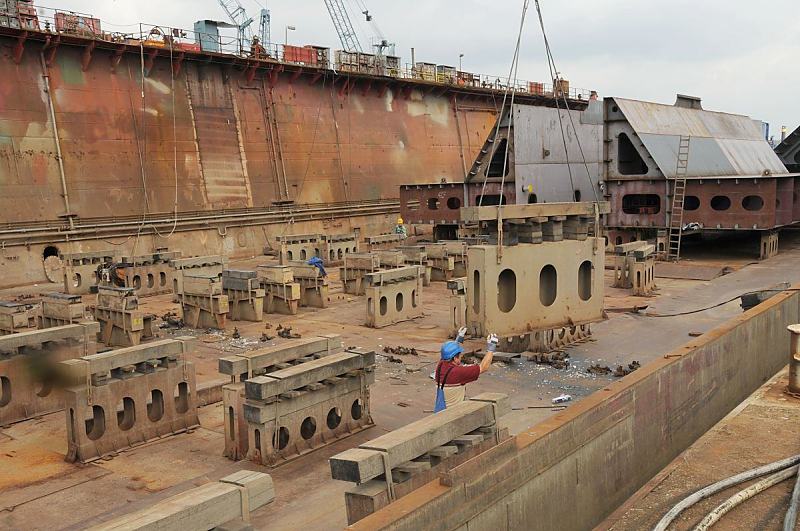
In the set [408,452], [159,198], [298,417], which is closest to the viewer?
[408,452]

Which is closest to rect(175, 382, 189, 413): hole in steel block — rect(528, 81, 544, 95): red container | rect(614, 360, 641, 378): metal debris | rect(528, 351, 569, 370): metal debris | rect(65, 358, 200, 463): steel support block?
rect(65, 358, 200, 463): steel support block

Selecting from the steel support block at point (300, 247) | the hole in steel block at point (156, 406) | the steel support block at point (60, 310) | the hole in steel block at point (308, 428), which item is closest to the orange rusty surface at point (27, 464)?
the hole in steel block at point (156, 406)

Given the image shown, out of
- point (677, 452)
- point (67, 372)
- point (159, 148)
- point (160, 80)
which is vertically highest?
point (160, 80)

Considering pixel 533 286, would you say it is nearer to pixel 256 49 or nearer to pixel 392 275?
pixel 392 275

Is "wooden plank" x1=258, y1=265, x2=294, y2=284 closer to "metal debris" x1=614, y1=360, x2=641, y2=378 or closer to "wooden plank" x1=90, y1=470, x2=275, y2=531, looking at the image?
"metal debris" x1=614, y1=360, x2=641, y2=378

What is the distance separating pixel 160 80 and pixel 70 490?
2452 centimetres

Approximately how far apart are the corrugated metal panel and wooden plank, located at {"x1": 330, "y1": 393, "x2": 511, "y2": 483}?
22863mm

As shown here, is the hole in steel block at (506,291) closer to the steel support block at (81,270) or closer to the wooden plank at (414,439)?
the wooden plank at (414,439)

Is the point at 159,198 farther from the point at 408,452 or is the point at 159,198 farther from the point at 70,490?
the point at 408,452

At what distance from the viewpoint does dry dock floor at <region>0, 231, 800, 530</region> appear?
7410mm

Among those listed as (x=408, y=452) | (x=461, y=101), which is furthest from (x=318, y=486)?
(x=461, y=101)

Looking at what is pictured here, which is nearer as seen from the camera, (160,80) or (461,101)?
(160,80)

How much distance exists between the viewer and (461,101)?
4506 cm

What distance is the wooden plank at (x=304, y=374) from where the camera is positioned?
8.09 meters
